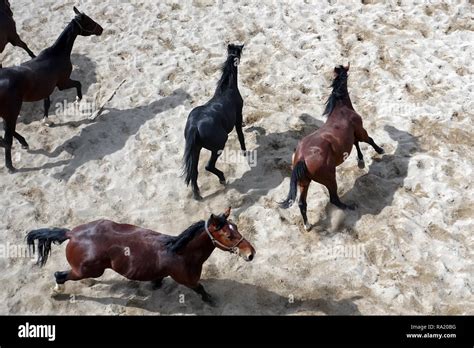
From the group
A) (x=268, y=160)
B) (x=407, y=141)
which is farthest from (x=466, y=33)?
(x=268, y=160)

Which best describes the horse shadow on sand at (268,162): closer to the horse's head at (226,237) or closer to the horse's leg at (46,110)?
the horse's head at (226,237)

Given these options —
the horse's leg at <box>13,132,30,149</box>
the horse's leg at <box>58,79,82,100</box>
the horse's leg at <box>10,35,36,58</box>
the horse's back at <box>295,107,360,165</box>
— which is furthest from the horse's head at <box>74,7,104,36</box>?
the horse's back at <box>295,107,360,165</box>

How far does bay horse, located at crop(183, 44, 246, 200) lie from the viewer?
6.55m

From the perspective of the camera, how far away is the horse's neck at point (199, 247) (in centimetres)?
506

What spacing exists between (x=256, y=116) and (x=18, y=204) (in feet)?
12.7

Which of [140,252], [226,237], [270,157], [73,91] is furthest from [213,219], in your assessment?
[73,91]

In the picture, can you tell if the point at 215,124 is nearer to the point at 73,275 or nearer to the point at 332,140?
the point at 332,140

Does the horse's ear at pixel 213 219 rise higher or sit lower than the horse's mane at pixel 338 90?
lower

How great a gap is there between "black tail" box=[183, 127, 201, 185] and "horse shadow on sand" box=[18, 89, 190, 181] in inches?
66.8

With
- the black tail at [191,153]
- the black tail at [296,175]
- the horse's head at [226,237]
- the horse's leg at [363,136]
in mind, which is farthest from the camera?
the horse's leg at [363,136]

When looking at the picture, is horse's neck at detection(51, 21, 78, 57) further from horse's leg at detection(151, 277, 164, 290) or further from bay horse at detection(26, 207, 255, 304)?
horse's leg at detection(151, 277, 164, 290)

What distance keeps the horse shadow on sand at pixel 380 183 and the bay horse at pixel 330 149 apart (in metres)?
0.17

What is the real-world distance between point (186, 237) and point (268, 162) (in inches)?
108

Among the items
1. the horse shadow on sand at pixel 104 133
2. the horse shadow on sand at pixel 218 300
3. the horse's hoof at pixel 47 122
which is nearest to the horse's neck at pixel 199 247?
the horse shadow on sand at pixel 218 300
